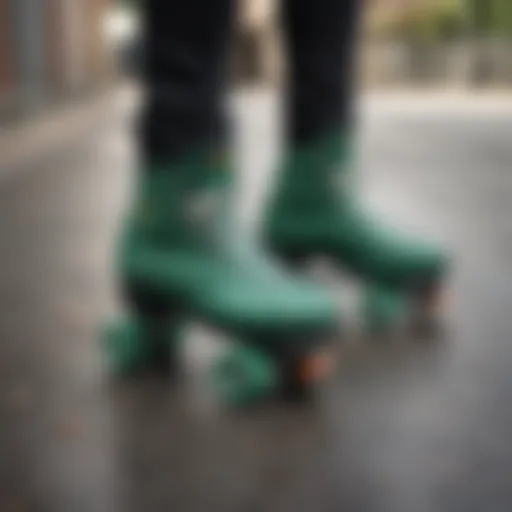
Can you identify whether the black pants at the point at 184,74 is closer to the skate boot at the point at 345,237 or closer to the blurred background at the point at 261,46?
the skate boot at the point at 345,237

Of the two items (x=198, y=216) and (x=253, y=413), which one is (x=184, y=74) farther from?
(x=253, y=413)

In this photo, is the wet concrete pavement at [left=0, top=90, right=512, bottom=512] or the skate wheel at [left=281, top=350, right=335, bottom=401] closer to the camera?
the wet concrete pavement at [left=0, top=90, right=512, bottom=512]

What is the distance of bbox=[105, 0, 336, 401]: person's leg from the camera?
2.44 ft

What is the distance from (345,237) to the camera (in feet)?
3.00

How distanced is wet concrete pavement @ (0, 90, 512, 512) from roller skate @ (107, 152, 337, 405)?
23mm

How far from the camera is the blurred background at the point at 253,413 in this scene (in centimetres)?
61

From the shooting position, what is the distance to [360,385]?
0.78 metres

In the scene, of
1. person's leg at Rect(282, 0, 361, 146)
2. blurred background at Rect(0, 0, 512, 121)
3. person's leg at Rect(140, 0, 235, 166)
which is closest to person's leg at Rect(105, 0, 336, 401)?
person's leg at Rect(140, 0, 235, 166)

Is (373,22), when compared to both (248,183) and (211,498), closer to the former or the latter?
(248,183)

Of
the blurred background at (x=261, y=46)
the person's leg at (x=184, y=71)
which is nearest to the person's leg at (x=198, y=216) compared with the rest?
the person's leg at (x=184, y=71)

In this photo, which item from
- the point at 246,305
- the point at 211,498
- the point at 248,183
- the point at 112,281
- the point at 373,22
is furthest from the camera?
the point at 373,22

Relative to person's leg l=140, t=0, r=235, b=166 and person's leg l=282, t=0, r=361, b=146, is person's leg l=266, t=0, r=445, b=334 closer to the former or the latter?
person's leg l=282, t=0, r=361, b=146

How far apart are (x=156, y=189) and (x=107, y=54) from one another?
2015 millimetres

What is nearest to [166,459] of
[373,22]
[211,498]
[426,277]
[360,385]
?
[211,498]
